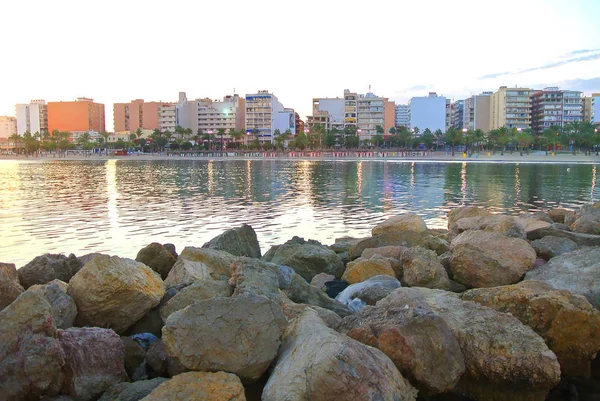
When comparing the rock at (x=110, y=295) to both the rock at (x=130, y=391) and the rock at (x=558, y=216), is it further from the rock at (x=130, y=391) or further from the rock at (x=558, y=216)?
the rock at (x=558, y=216)

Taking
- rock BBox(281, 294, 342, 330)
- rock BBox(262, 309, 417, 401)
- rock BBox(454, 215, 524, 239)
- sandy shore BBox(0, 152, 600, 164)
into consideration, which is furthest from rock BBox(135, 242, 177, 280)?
sandy shore BBox(0, 152, 600, 164)

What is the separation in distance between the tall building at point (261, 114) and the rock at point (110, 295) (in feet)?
487

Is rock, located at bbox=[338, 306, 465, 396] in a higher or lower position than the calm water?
higher

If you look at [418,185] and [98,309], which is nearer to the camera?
[98,309]

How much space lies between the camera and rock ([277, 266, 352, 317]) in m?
6.92

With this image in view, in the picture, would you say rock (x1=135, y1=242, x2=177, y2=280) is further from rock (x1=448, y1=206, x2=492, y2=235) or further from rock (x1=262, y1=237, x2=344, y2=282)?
rock (x1=448, y1=206, x2=492, y2=235)

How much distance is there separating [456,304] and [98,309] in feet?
12.6

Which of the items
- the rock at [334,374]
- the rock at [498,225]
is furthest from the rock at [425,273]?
the rock at [334,374]

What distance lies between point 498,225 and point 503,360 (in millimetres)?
6710

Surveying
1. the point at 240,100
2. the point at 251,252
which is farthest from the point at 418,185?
the point at 240,100

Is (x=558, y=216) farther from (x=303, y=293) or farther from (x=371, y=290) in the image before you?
(x=303, y=293)

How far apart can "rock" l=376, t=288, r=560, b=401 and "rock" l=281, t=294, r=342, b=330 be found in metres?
1.18

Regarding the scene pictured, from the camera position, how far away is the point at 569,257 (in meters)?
8.02

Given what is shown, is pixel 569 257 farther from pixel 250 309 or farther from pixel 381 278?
pixel 250 309
